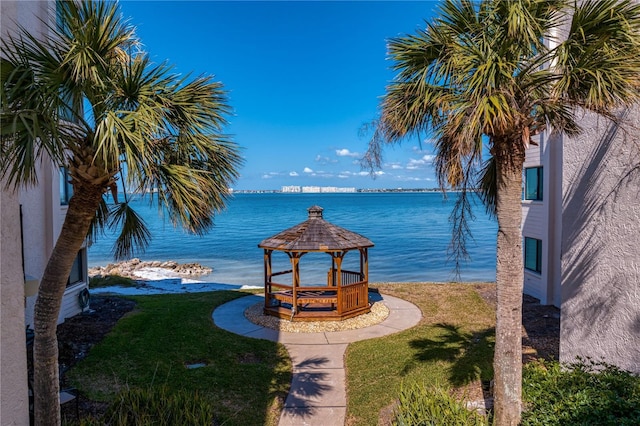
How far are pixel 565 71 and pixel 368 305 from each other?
1001 cm

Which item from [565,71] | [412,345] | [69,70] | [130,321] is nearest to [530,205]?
[412,345]

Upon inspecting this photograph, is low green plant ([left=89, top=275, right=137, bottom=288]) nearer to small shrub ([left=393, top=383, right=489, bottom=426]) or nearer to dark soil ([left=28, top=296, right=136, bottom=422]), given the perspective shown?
dark soil ([left=28, top=296, right=136, bottom=422])

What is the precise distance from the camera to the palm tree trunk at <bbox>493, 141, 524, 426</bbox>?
5461 millimetres

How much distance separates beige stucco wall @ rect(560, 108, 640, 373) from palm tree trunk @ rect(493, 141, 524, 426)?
6.52ft

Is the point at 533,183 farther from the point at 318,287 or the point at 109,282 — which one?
the point at 109,282

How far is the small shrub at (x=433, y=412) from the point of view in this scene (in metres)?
5.43

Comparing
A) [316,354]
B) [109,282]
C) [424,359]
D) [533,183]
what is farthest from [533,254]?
[109,282]

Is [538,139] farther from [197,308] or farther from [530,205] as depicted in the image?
[197,308]

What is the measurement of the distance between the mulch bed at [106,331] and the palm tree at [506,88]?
352 cm

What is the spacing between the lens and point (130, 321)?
12.2 m

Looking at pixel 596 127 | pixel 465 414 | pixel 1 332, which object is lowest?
pixel 465 414

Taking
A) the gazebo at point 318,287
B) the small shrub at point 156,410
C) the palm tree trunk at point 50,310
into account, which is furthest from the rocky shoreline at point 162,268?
the palm tree trunk at point 50,310

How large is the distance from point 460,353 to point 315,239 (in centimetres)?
567

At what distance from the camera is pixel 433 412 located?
5.50m
